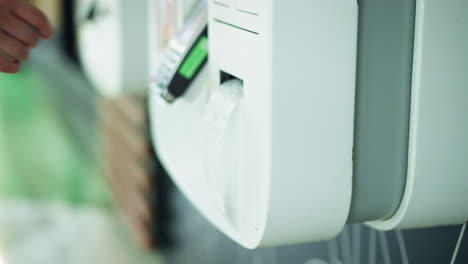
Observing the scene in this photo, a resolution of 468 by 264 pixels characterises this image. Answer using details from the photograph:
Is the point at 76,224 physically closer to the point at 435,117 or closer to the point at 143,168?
the point at 143,168

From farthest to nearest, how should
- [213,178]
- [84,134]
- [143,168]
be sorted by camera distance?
[84,134] → [143,168] → [213,178]

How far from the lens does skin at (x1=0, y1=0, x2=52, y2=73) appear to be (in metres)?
0.77

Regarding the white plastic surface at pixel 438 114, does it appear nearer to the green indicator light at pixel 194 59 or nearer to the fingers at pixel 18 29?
the green indicator light at pixel 194 59

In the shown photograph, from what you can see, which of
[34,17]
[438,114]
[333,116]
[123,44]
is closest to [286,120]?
[333,116]

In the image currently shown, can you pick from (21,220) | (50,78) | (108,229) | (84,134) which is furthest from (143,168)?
(50,78)

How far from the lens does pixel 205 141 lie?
26.9 inches

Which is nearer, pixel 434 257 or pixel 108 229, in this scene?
pixel 434 257

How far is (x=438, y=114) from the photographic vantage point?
0.63 meters

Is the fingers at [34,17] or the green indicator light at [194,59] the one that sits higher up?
the fingers at [34,17]

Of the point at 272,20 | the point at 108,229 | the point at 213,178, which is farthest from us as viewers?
the point at 108,229

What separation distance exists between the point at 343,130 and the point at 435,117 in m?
0.10

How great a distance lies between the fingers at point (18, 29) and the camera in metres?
0.77

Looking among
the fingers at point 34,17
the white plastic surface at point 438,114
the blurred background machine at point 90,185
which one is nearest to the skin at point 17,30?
the fingers at point 34,17

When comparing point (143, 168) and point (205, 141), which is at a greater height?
point (205, 141)
